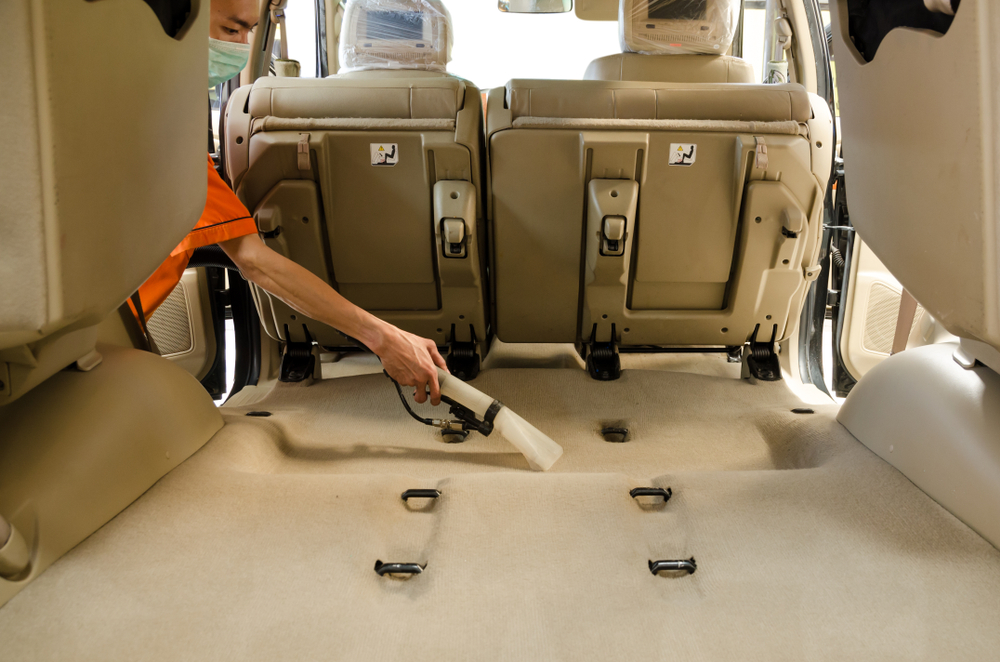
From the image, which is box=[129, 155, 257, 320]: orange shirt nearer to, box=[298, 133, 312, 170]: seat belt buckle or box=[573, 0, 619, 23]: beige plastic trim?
box=[298, 133, 312, 170]: seat belt buckle

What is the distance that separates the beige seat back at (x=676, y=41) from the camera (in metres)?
2.27

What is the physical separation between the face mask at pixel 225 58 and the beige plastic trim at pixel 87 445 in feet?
2.68

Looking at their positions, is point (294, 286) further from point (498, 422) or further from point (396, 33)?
point (396, 33)

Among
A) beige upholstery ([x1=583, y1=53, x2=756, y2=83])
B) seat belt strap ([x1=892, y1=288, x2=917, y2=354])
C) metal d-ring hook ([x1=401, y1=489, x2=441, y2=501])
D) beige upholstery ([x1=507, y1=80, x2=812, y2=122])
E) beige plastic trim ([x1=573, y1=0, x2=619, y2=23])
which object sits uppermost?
beige plastic trim ([x1=573, y1=0, x2=619, y2=23])

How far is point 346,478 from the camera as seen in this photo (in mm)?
1296

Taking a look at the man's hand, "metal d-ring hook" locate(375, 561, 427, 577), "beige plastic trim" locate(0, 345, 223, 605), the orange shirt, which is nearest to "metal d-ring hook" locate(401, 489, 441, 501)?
"metal d-ring hook" locate(375, 561, 427, 577)

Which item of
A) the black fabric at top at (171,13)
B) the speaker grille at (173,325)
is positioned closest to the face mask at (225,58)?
the black fabric at top at (171,13)

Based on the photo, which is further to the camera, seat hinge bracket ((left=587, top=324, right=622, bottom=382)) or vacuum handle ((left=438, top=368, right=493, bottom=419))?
seat hinge bracket ((left=587, top=324, right=622, bottom=382))

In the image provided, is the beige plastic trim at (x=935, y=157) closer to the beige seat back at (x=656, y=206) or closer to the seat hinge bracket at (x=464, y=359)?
the beige seat back at (x=656, y=206)

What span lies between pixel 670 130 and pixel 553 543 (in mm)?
1247

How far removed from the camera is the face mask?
1.68 m

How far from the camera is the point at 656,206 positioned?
194cm

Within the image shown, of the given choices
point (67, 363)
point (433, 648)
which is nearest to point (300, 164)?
point (67, 363)

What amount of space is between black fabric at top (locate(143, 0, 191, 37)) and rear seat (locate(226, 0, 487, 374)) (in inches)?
30.5
